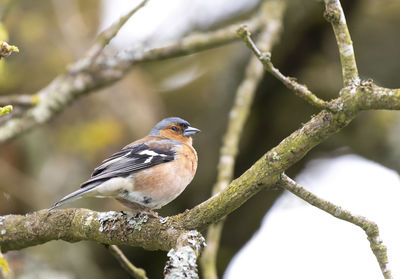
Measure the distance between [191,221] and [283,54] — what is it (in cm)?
442

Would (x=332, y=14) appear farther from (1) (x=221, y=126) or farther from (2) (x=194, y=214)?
(1) (x=221, y=126)

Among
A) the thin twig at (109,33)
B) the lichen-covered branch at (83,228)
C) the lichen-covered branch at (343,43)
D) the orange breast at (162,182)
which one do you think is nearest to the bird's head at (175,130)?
the orange breast at (162,182)

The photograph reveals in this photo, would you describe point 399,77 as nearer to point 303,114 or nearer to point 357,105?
point 303,114

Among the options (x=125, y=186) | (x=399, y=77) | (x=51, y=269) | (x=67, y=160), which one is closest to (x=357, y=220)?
(x=125, y=186)

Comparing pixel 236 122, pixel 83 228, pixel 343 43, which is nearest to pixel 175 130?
pixel 236 122

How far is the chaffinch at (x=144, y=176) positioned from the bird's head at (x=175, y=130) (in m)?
0.66

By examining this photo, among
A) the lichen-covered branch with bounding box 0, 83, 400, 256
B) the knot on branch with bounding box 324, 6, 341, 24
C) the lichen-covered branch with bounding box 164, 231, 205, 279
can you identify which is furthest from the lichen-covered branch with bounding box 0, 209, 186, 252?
the knot on branch with bounding box 324, 6, 341, 24

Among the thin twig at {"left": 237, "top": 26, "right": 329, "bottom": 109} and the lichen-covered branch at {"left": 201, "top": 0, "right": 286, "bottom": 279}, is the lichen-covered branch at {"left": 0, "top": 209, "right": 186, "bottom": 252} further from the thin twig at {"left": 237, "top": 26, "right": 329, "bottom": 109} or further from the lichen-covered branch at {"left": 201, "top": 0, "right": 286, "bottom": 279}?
the thin twig at {"left": 237, "top": 26, "right": 329, "bottom": 109}

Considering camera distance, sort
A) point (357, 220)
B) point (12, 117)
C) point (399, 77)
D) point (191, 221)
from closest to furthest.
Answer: point (357, 220) → point (191, 221) → point (12, 117) → point (399, 77)

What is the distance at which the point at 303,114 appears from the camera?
23.9ft

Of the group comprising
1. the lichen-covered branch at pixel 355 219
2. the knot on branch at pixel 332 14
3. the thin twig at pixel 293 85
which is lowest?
the lichen-covered branch at pixel 355 219

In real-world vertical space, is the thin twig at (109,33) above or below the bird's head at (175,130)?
above

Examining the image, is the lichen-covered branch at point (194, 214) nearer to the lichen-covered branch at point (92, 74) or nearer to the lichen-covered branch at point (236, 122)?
the lichen-covered branch at point (236, 122)

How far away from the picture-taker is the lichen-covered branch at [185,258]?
2.65m
